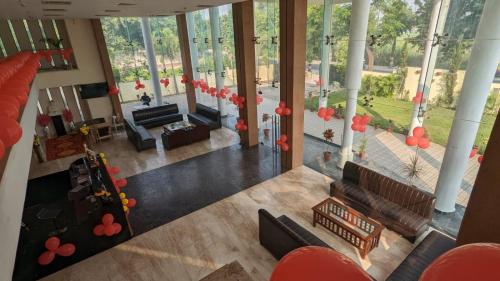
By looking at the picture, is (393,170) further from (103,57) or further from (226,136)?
(103,57)

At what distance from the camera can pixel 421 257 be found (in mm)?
4109

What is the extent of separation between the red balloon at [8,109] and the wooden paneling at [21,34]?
31.8 ft

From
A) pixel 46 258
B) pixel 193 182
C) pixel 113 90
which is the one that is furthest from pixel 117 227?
pixel 113 90

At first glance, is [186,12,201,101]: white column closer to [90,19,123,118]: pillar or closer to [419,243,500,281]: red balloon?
[90,19,123,118]: pillar

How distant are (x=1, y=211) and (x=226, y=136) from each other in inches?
325

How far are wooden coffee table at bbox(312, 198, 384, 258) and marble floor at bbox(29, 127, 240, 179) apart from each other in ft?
15.5

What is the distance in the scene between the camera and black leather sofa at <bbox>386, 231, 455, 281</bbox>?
12.6 ft

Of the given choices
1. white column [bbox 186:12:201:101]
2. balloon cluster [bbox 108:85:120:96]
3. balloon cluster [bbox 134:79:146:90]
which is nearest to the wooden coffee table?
white column [bbox 186:12:201:101]

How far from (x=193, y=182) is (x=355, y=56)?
5.11m

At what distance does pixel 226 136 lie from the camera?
1009 cm

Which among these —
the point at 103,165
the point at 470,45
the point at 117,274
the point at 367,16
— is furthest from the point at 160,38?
the point at 470,45

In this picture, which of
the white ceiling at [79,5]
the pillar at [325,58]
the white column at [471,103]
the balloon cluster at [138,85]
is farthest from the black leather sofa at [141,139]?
the white column at [471,103]

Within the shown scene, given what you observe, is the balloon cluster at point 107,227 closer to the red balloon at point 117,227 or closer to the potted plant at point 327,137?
the red balloon at point 117,227

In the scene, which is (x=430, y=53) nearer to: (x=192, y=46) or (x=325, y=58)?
(x=325, y=58)
